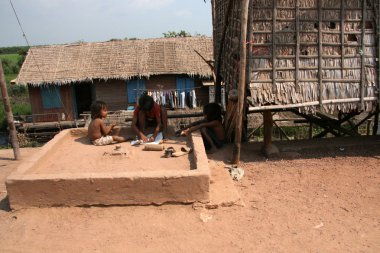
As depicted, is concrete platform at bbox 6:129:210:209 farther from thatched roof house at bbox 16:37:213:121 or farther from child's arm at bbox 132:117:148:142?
thatched roof house at bbox 16:37:213:121

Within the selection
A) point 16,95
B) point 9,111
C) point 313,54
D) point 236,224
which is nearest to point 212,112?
point 313,54

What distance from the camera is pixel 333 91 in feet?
22.4

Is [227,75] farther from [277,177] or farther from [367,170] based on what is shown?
[367,170]

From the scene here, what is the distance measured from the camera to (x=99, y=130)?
6.73 meters

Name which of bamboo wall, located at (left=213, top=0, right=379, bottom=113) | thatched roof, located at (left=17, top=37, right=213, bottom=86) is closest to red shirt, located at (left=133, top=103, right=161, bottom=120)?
bamboo wall, located at (left=213, top=0, right=379, bottom=113)

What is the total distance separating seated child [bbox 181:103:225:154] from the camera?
7461mm

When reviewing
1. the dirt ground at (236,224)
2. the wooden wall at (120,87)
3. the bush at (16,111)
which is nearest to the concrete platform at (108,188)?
the dirt ground at (236,224)

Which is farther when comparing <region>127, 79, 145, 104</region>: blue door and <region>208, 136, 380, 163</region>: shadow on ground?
<region>127, 79, 145, 104</region>: blue door

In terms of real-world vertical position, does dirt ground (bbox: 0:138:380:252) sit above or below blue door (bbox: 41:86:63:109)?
below

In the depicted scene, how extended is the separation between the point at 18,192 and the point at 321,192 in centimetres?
431

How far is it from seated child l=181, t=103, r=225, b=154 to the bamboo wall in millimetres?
1104

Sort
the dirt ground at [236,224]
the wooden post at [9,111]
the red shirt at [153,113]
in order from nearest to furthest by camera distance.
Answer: the dirt ground at [236,224], the red shirt at [153,113], the wooden post at [9,111]

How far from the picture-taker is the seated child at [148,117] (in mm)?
6926

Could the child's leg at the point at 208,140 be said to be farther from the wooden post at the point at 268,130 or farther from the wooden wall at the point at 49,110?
the wooden wall at the point at 49,110
